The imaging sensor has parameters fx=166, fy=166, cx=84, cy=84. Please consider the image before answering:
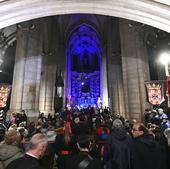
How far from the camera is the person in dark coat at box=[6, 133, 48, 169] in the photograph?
1.43 m

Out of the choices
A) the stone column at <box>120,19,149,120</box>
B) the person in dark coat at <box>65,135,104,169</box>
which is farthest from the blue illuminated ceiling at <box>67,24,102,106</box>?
the person in dark coat at <box>65,135,104,169</box>

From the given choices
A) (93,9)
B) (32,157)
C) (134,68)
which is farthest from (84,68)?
(32,157)

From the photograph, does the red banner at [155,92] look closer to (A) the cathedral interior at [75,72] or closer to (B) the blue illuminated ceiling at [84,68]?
(A) the cathedral interior at [75,72]

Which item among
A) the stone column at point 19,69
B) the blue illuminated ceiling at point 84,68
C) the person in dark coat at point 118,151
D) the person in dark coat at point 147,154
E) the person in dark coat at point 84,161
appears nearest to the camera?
the person in dark coat at point 84,161

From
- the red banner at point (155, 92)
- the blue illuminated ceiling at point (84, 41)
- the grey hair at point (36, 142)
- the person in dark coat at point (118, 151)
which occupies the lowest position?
the person in dark coat at point (118, 151)

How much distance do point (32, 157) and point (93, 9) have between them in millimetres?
4570

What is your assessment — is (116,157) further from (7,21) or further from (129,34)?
(129,34)

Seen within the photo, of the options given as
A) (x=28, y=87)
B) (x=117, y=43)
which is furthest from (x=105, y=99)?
(x=28, y=87)

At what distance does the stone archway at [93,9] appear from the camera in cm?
431

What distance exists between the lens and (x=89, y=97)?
29.7 m

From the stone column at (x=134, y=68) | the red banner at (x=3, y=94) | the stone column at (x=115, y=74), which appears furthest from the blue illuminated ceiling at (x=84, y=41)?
the red banner at (x=3, y=94)

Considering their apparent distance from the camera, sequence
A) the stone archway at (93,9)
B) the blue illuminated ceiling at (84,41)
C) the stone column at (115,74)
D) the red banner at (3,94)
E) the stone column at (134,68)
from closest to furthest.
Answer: the stone archway at (93,9)
the red banner at (3,94)
the stone column at (134,68)
the stone column at (115,74)
the blue illuminated ceiling at (84,41)

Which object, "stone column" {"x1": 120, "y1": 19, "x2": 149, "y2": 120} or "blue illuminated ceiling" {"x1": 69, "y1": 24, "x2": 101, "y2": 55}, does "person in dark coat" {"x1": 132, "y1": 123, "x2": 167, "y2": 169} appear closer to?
"stone column" {"x1": 120, "y1": 19, "x2": 149, "y2": 120}

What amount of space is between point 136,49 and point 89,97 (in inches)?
826
